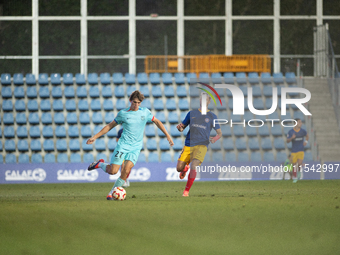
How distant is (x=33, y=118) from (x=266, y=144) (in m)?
9.98

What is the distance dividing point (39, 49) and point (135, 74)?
462cm

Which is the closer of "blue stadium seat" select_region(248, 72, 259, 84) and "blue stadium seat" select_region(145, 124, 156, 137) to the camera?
"blue stadium seat" select_region(145, 124, 156, 137)

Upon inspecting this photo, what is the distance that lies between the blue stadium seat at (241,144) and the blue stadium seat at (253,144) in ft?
0.69

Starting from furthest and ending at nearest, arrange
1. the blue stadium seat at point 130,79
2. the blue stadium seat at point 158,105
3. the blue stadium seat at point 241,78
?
the blue stadium seat at point 241,78, the blue stadium seat at point 130,79, the blue stadium seat at point 158,105

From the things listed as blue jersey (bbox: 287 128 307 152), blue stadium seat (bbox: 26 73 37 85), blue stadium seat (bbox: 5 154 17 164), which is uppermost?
blue stadium seat (bbox: 26 73 37 85)

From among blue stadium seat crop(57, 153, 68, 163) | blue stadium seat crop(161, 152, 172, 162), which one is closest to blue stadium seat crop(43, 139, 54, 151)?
blue stadium seat crop(57, 153, 68, 163)

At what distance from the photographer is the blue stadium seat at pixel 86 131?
2308 centimetres

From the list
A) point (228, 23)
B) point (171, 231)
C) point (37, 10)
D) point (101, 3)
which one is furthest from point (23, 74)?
point (171, 231)

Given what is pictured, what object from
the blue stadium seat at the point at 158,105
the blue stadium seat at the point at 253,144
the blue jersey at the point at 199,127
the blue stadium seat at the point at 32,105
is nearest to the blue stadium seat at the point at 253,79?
the blue stadium seat at the point at 253,144

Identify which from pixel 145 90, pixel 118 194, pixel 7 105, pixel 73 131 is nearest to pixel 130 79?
pixel 145 90

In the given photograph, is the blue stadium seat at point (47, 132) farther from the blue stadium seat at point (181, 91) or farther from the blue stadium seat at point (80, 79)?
the blue stadium seat at point (181, 91)

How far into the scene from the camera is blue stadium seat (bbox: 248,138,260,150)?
905 inches

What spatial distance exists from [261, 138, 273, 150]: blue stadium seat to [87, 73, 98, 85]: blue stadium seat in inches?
306

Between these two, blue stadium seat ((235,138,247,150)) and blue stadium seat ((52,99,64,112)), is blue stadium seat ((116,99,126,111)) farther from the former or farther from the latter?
blue stadium seat ((235,138,247,150))
